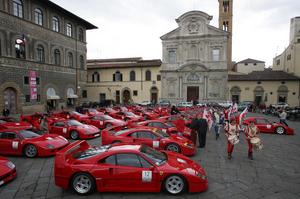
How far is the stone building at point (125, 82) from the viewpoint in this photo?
39.8m

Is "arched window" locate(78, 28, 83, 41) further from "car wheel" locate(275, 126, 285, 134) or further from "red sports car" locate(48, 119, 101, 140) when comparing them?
"car wheel" locate(275, 126, 285, 134)

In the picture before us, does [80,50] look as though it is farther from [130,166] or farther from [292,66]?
[292,66]

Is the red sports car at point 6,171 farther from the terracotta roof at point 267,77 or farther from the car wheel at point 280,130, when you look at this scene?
the terracotta roof at point 267,77

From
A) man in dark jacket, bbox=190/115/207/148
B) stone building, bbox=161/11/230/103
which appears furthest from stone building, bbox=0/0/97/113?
man in dark jacket, bbox=190/115/207/148

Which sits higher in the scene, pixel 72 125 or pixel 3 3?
pixel 3 3

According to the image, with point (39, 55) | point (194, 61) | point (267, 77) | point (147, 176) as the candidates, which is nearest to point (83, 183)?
point (147, 176)

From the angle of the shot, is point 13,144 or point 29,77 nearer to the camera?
point 13,144

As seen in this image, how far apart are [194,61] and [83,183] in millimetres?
36115

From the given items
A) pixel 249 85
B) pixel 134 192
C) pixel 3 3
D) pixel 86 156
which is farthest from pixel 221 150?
pixel 249 85

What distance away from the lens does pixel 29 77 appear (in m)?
24.4

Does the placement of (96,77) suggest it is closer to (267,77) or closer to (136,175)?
(267,77)

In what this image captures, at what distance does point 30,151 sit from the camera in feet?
24.9

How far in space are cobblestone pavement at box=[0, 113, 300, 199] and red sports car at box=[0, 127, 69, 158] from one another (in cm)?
28

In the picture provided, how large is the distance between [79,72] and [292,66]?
43481mm
